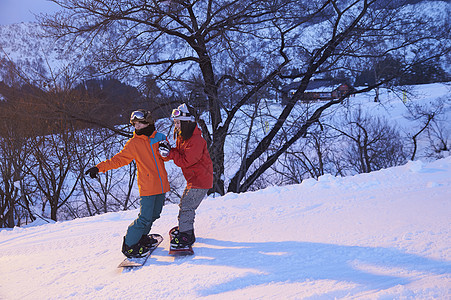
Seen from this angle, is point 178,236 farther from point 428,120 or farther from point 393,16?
point 428,120

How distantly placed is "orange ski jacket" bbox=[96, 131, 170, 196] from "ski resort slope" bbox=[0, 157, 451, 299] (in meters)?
0.64

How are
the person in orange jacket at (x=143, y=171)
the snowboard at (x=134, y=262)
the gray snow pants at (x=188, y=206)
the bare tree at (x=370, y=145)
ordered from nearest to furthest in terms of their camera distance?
1. the snowboard at (x=134, y=262)
2. the person in orange jacket at (x=143, y=171)
3. the gray snow pants at (x=188, y=206)
4. the bare tree at (x=370, y=145)

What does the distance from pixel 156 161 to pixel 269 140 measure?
7450 millimetres

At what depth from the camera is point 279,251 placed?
2691 mm

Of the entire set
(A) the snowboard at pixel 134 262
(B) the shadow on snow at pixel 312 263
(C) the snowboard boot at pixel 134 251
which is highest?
(C) the snowboard boot at pixel 134 251

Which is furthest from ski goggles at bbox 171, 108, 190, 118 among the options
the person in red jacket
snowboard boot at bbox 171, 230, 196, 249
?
snowboard boot at bbox 171, 230, 196, 249

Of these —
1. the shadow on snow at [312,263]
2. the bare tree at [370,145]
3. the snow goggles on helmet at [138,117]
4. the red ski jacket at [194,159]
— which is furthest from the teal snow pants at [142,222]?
the bare tree at [370,145]

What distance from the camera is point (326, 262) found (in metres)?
2.40

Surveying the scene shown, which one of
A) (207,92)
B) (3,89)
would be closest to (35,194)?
(3,89)

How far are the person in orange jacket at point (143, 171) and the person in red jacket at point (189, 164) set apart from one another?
0.16 metres

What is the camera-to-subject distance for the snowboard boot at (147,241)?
10.0 feet

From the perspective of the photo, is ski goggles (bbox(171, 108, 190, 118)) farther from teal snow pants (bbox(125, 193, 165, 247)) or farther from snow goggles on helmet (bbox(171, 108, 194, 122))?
teal snow pants (bbox(125, 193, 165, 247))

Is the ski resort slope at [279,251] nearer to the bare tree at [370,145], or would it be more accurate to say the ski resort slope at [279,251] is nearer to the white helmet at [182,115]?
the white helmet at [182,115]

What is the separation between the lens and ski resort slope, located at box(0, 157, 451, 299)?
2.14 meters
